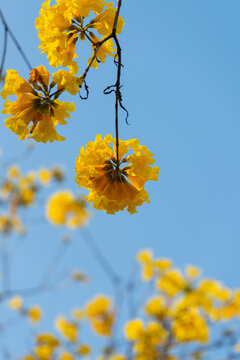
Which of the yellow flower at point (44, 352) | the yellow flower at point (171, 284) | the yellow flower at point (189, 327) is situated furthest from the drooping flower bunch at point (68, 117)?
the yellow flower at point (44, 352)

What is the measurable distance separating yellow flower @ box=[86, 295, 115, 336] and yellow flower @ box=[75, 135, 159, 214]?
357 centimetres

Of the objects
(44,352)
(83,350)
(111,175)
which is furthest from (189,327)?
(111,175)

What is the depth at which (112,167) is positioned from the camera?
113cm

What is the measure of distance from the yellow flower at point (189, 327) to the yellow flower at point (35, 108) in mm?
3115

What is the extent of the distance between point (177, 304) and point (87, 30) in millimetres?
3425

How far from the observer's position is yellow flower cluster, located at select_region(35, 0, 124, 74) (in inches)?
43.1

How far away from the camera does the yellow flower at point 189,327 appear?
11.4 ft

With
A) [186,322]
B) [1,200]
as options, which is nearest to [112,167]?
[186,322]

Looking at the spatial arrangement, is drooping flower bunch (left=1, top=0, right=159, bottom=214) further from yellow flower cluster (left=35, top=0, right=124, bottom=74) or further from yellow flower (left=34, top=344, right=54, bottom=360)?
yellow flower (left=34, top=344, right=54, bottom=360)

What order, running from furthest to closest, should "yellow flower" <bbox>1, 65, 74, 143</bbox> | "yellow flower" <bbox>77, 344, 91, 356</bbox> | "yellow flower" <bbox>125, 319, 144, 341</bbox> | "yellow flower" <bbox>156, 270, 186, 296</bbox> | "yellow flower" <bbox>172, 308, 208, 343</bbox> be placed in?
"yellow flower" <bbox>77, 344, 91, 356</bbox> < "yellow flower" <bbox>156, 270, 186, 296</bbox> < "yellow flower" <bbox>125, 319, 144, 341</bbox> < "yellow flower" <bbox>172, 308, 208, 343</bbox> < "yellow flower" <bbox>1, 65, 74, 143</bbox>

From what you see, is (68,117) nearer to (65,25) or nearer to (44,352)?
(65,25)

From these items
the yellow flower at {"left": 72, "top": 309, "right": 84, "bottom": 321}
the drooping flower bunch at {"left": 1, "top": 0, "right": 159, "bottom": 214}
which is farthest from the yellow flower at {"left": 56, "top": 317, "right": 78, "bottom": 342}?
the drooping flower bunch at {"left": 1, "top": 0, "right": 159, "bottom": 214}

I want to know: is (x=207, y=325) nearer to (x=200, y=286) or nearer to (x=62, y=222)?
(x=200, y=286)

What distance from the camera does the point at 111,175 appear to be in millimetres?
1126
